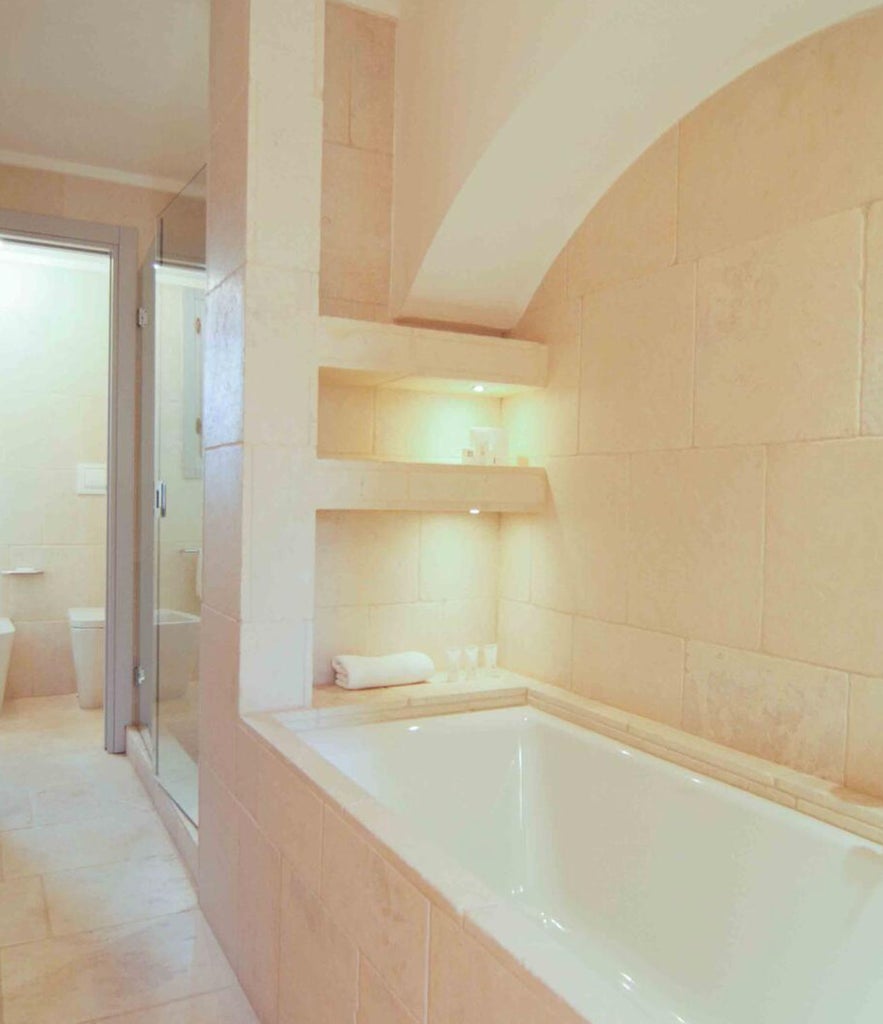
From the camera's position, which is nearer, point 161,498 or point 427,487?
point 427,487

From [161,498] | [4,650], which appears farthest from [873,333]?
[4,650]

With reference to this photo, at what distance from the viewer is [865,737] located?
152cm

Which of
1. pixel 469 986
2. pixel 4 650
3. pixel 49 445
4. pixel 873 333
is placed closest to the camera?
pixel 469 986

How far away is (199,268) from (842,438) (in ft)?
6.49

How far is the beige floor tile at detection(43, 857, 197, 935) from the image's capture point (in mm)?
2234

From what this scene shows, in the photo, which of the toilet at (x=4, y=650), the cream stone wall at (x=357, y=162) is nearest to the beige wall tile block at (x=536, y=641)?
the cream stone wall at (x=357, y=162)

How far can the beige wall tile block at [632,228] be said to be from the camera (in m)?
1.94

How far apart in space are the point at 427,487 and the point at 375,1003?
1287 mm

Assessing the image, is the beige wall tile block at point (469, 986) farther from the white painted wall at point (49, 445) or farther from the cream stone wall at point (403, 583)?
the white painted wall at point (49, 445)

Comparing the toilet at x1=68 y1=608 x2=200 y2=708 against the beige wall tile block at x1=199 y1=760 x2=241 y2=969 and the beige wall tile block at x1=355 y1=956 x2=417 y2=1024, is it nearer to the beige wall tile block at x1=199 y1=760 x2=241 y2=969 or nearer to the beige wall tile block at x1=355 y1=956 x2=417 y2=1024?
the beige wall tile block at x1=199 y1=760 x2=241 y2=969

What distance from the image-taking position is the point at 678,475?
1916 mm

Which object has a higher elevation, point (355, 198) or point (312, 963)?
point (355, 198)

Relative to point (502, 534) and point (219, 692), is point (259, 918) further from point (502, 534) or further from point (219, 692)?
point (502, 534)

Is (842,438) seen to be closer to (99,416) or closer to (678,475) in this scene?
(678,475)
